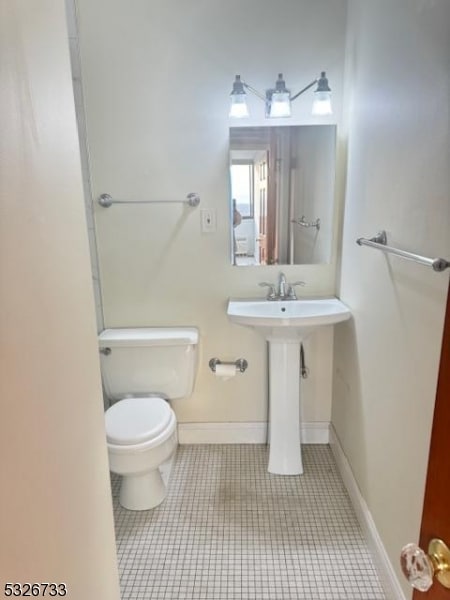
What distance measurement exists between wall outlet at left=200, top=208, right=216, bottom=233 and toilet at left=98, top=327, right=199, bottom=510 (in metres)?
0.57

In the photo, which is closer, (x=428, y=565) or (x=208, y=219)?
(x=428, y=565)

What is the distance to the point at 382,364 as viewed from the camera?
1556 millimetres

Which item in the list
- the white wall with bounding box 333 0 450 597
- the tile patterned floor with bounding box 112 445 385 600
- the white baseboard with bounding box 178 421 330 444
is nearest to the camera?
the white wall with bounding box 333 0 450 597

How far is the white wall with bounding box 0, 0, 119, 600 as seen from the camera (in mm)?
623

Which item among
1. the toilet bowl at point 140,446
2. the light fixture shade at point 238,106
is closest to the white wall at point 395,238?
the light fixture shade at point 238,106

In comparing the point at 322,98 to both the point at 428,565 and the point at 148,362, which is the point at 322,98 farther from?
the point at 428,565

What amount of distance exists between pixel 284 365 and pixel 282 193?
0.92m

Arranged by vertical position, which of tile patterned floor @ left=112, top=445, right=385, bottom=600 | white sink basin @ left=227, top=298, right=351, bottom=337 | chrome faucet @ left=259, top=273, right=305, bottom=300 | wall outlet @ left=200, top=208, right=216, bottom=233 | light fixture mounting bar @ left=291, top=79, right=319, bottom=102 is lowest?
tile patterned floor @ left=112, top=445, right=385, bottom=600

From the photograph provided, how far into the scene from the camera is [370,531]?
1.69m

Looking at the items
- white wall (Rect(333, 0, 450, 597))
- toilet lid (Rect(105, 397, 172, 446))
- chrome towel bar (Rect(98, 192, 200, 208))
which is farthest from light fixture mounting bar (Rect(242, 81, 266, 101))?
toilet lid (Rect(105, 397, 172, 446))

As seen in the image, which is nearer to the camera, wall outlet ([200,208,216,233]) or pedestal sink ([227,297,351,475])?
pedestal sink ([227,297,351,475])

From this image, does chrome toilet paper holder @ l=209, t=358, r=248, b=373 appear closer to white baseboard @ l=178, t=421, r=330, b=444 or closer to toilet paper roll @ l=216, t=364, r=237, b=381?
toilet paper roll @ l=216, t=364, r=237, b=381

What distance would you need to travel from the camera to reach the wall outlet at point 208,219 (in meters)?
2.16

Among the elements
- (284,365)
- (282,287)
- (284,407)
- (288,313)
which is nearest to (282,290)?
(282,287)
